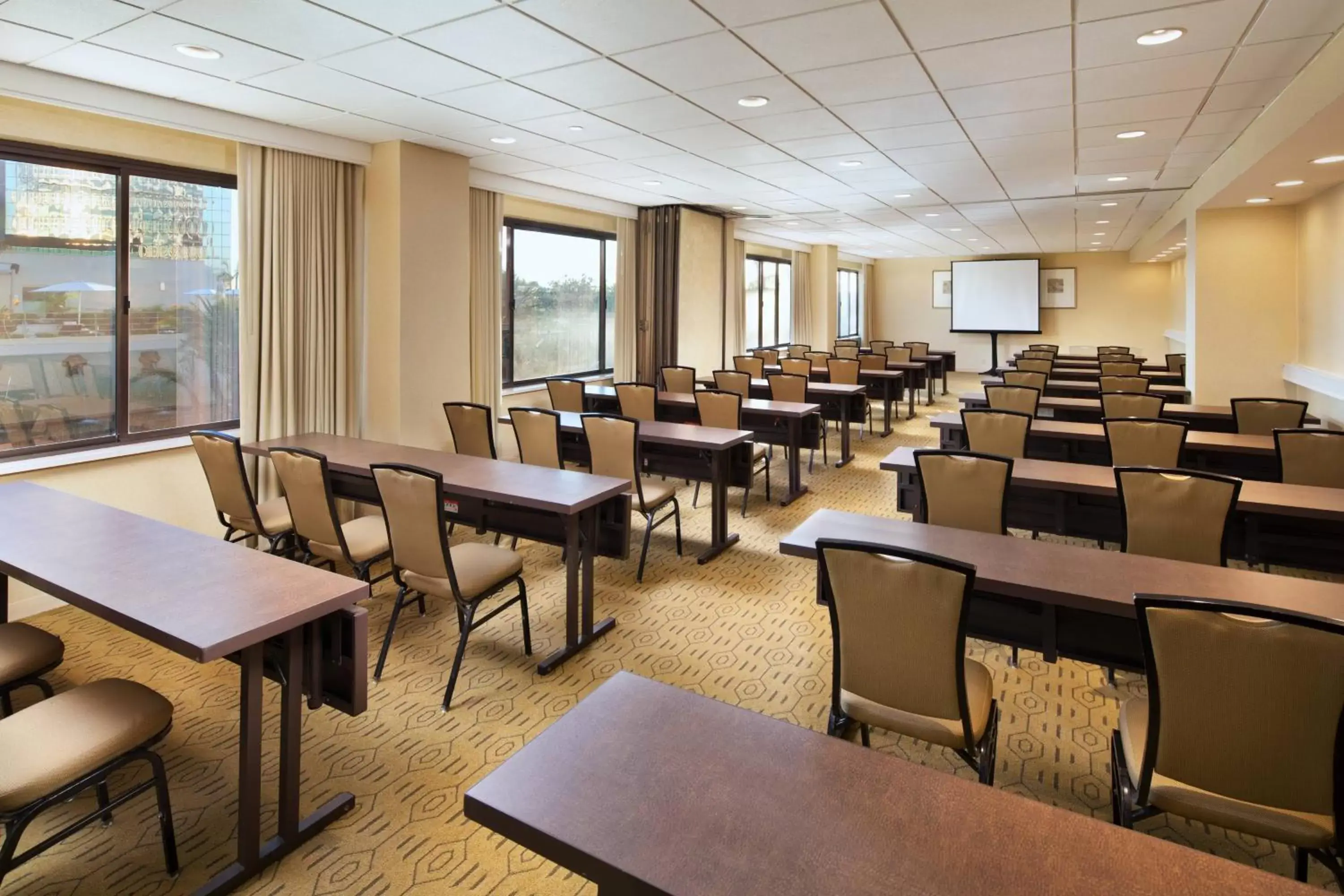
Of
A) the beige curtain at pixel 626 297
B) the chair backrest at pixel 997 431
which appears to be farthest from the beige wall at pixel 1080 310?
the chair backrest at pixel 997 431

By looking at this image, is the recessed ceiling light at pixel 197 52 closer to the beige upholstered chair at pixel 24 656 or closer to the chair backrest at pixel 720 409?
the beige upholstered chair at pixel 24 656

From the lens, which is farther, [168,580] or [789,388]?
[789,388]

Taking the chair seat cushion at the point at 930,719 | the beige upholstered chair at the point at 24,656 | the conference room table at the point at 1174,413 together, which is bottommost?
the chair seat cushion at the point at 930,719

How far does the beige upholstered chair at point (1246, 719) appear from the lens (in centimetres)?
156

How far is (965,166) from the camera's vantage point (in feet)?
20.4

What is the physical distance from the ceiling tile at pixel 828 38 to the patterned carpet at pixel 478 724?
284 centimetres

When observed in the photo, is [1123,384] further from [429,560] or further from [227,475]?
[227,475]

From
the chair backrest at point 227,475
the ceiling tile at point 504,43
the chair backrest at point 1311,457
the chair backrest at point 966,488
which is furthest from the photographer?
the chair backrest at point 1311,457

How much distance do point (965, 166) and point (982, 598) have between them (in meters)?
4.93

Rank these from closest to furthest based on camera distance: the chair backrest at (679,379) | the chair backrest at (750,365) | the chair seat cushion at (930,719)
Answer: the chair seat cushion at (930,719), the chair backrest at (679,379), the chair backrest at (750,365)

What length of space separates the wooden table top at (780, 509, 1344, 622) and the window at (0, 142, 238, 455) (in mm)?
4222

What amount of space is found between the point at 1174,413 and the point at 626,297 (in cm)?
562

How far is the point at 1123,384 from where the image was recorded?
6.92 meters

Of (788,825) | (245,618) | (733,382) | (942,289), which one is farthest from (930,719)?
(942,289)
